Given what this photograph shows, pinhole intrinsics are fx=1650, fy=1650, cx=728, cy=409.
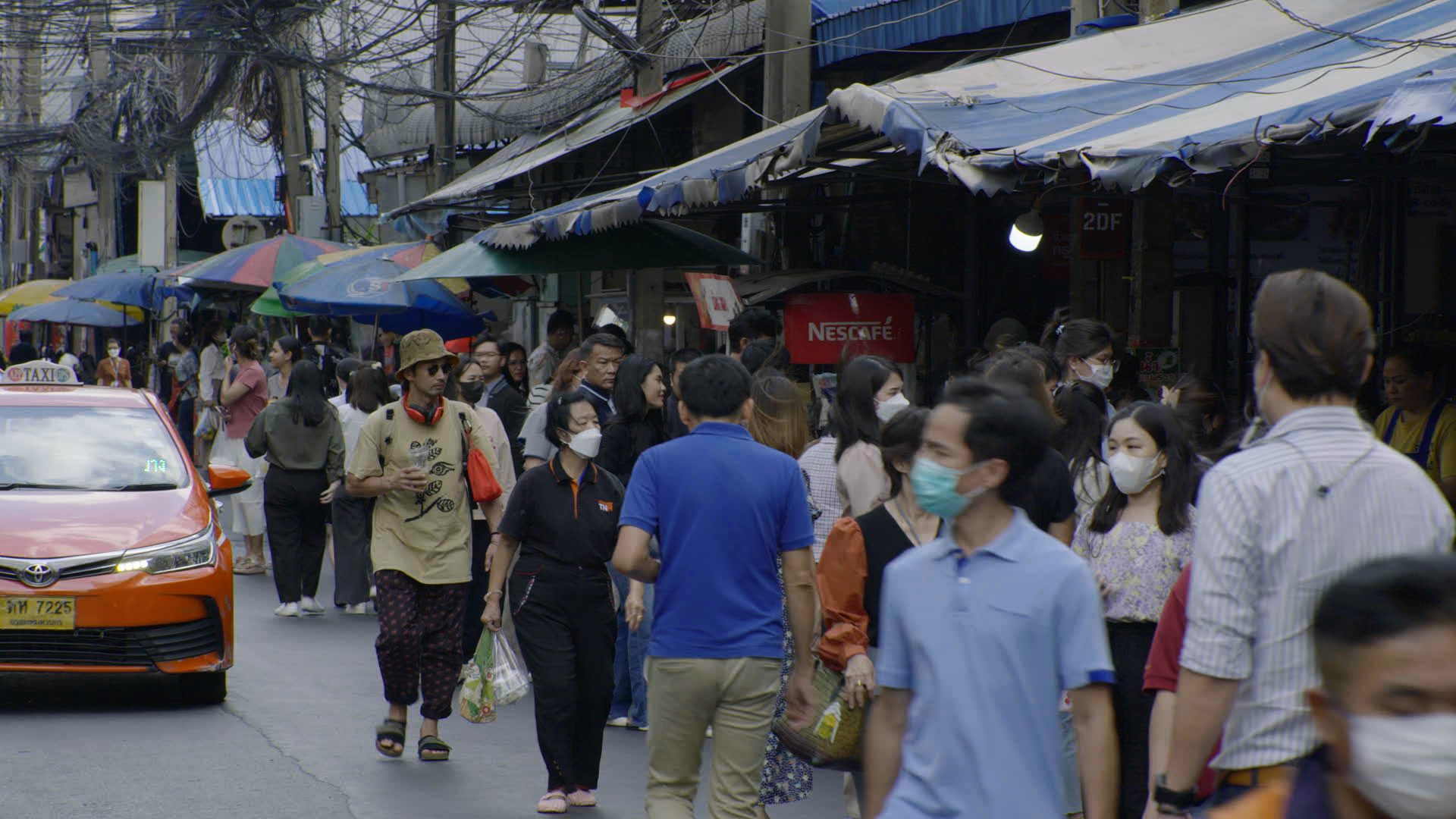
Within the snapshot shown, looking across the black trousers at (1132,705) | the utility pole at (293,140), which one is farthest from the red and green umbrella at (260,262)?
the black trousers at (1132,705)

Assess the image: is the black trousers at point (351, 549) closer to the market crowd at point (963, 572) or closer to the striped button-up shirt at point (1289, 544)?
the market crowd at point (963, 572)

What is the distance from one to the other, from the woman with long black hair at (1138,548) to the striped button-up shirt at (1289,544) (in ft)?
6.48

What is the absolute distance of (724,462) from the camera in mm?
5207

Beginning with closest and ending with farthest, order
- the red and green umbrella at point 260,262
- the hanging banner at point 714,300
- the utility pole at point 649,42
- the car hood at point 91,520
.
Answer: the car hood at point 91,520 < the hanging banner at point 714,300 < the utility pole at point 649,42 < the red and green umbrella at point 260,262

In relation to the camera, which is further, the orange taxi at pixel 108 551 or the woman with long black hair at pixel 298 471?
the woman with long black hair at pixel 298 471

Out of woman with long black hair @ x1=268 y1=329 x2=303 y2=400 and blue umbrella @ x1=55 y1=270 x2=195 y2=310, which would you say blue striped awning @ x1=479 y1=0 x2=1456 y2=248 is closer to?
woman with long black hair @ x1=268 y1=329 x2=303 y2=400

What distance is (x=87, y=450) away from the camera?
8.92m

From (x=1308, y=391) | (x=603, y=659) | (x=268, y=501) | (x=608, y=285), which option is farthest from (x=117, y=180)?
(x=1308, y=391)

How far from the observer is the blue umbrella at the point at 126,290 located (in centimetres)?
2494

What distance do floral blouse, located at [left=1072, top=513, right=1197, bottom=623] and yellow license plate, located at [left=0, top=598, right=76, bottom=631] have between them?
5104 millimetres

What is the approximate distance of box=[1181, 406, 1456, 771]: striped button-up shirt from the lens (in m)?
3.10

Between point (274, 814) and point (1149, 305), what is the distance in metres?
6.64

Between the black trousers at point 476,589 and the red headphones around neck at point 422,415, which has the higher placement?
the red headphones around neck at point 422,415

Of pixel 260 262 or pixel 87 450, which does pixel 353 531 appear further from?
pixel 260 262
